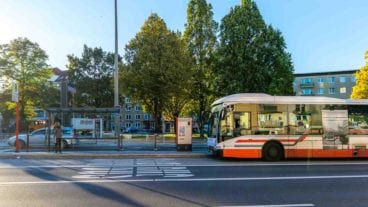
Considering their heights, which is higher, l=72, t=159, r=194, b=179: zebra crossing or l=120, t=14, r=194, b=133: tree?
l=120, t=14, r=194, b=133: tree

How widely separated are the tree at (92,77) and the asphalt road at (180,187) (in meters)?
54.0

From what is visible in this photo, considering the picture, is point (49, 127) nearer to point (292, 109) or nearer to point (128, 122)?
point (292, 109)

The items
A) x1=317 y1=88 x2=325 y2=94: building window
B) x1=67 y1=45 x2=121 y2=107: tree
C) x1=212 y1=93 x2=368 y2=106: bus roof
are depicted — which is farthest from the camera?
x1=317 y1=88 x2=325 y2=94: building window

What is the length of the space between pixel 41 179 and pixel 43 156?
829 centimetres

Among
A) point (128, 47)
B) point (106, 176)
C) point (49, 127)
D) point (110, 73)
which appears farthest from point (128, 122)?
point (106, 176)

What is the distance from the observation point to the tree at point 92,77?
6806 cm

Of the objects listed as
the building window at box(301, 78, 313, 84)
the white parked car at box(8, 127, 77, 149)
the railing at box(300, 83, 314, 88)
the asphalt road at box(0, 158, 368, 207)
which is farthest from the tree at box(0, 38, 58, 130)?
the building window at box(301, 78, 313, 84)

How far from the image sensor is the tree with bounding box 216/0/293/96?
1421 inches

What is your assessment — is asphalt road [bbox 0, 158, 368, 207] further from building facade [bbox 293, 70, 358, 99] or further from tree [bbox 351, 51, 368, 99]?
building facade [bbox 293, 70, 358, 99]

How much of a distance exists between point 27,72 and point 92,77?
61.9ft

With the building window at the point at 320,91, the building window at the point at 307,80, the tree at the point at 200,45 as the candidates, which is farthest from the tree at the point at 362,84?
the building window at the point at 307,80

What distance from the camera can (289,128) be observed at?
18.9m

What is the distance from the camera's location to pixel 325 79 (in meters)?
92.6

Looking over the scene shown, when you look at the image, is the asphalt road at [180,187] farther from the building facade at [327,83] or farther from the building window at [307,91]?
the building window at [307,91]
